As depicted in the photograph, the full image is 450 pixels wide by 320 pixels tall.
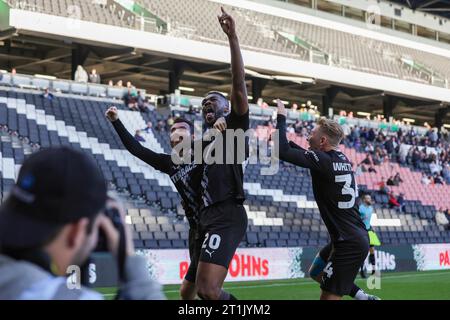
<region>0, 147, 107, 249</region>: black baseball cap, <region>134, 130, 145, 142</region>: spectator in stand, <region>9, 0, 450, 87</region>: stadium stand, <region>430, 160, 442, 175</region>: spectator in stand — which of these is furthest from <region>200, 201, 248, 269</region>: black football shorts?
<region>430, 160, 442, 175</region>: spectator in stand

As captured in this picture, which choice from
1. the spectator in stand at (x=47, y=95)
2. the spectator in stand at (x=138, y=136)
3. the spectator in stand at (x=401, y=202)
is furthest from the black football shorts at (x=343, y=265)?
→ the spectator in stand at (x=401, y=202)

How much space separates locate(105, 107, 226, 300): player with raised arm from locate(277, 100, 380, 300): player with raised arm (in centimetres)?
88

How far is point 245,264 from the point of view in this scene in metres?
19.0

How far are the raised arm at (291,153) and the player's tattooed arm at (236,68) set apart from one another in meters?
0.78

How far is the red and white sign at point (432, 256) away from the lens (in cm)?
2342

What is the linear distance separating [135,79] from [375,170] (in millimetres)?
18007

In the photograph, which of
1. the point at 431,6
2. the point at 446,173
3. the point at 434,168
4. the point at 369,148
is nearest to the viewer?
the point at 369,148

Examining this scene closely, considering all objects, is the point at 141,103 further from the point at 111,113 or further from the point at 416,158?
the point at 111,113

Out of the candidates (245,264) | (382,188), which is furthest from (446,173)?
(245,264)

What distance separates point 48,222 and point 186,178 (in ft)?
15.6

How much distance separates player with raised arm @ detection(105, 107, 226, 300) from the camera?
21.8ft

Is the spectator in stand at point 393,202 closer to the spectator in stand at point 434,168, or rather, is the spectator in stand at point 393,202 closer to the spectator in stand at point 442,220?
the spectator in stand at point 442,220
